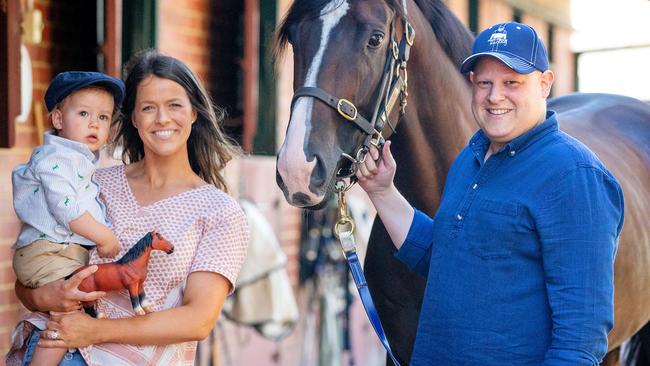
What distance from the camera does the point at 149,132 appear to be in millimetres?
2396

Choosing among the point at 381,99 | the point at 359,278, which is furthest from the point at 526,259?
the point at 381,99

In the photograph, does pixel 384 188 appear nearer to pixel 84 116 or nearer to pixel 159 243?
pixel 159 243

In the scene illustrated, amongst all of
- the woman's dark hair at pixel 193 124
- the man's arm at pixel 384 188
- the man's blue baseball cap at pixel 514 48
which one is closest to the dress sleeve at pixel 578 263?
the man's blue baseball cap at pixel 514 48

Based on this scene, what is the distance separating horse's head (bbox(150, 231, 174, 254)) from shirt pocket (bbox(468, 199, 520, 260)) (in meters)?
0.74

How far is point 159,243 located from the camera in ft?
7.15

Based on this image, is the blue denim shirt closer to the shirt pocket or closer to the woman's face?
the shirt pocket

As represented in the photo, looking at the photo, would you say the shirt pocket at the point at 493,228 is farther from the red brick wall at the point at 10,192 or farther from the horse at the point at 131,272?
the red brick wall at the point at 10,192

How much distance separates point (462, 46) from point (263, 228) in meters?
2.11

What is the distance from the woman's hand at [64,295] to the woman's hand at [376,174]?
2.83ft

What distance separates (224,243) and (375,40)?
83 cm

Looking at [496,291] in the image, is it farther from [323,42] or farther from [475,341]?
[323,42]

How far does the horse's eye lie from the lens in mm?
2717

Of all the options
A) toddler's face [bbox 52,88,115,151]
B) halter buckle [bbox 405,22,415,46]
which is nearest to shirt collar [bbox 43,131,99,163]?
toddler's face [bbox 52,88,115,151]

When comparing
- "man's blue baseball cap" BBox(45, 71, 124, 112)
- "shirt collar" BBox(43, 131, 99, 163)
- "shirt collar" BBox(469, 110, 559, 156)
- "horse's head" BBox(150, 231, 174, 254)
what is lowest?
"horse's head" BBox(150, 231, 174, 254)
